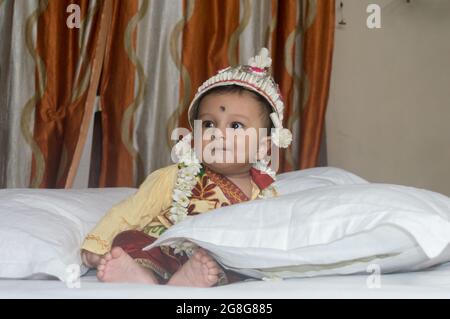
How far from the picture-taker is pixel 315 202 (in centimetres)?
113

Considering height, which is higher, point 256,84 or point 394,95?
point 256,84

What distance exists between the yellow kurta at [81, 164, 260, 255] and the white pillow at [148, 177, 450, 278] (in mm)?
295

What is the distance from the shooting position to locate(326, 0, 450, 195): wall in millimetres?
2670

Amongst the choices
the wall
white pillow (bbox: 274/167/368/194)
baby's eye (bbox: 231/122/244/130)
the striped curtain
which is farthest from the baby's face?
the wall

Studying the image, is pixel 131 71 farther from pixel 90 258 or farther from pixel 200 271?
pixel 200 271

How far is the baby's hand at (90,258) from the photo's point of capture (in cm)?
135

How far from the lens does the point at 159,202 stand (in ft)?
5.05

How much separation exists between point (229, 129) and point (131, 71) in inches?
41.9

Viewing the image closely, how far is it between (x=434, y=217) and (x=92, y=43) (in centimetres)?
174

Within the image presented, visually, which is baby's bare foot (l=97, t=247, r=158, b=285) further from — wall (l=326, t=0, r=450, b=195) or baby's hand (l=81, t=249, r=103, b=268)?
wall (l=326, t=0, r=450, b=195)

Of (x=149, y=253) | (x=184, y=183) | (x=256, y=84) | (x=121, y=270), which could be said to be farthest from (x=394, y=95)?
(x=121, y=270)

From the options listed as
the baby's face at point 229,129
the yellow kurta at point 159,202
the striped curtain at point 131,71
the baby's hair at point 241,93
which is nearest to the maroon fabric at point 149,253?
the yellow kurta at point 159,202

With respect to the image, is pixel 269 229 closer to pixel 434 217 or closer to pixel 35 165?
pixel 434 217
